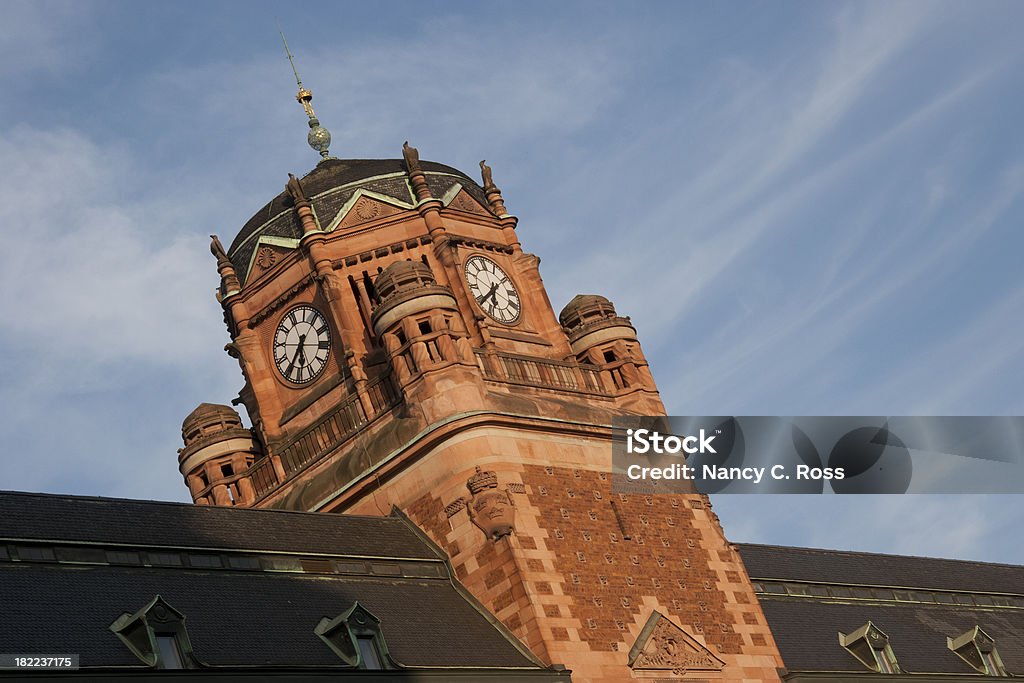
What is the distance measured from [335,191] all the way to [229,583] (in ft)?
52.5

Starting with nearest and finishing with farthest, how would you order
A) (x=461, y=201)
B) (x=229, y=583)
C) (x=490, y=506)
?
(x=229, y=583) → (x=490, y=506) → (x=461, y=201)

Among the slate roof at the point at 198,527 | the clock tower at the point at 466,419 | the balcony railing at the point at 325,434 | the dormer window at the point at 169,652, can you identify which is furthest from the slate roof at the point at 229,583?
the balcony railing at the point at 325,434

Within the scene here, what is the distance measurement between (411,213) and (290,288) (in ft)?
12.7

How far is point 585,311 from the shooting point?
50875mm

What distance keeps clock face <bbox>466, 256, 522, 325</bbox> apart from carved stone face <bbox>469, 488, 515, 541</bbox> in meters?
7.82

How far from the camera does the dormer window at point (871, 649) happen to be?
5103cm

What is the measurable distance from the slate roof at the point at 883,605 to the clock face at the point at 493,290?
1043 cm

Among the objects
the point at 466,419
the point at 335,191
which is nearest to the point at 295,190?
the point at 335,191

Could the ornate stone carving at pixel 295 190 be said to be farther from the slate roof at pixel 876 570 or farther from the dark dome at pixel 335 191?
the slate roof at pixel 876 570

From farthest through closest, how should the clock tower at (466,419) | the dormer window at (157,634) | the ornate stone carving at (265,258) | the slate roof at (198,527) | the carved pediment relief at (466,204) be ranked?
the carved pediment relief at (466,204) < the ornate stone carving at (265,258) < the clock tower at (466,419) < the slate roof at (198,527) < the dormer window at (157,634)

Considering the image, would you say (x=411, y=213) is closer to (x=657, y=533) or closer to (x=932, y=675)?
(x=657, y=533)

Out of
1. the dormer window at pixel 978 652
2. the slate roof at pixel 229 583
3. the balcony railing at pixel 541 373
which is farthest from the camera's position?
the dormer window at pixel 978 652

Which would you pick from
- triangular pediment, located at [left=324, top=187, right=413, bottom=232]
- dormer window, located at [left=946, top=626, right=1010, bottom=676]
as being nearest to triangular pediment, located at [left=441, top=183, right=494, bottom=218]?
triangular pediment, located at [left=324, top=187, right=413, bottom=232]

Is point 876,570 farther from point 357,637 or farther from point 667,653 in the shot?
point 357,637
